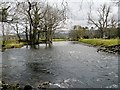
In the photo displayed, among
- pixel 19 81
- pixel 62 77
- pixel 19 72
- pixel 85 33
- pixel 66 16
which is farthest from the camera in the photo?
pixel 85 33

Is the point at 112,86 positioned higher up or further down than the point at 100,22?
further down

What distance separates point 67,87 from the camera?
9.96 m

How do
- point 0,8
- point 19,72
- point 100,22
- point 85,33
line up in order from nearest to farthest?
point 0,8
point 19,72
point 100,22
point 85,33

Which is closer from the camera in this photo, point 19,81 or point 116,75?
point 19,81

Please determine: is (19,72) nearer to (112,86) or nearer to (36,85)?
(36,85)

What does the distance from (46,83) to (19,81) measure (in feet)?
4.85

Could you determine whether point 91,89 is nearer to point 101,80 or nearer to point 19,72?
point 101,80

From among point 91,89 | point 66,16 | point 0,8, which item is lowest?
point 91,89

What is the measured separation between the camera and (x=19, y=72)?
44.2 ft

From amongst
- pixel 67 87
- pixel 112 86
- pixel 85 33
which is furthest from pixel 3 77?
pixel 85 33

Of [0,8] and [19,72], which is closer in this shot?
[0,8]

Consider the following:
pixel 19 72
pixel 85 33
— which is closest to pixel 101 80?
pixel 19 72

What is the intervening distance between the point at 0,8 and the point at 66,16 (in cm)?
395

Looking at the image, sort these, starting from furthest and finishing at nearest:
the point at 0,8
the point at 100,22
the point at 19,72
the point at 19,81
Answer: the point at 100,22 → the point at 19,72 → the point at 19,81 → the point at 0,8
